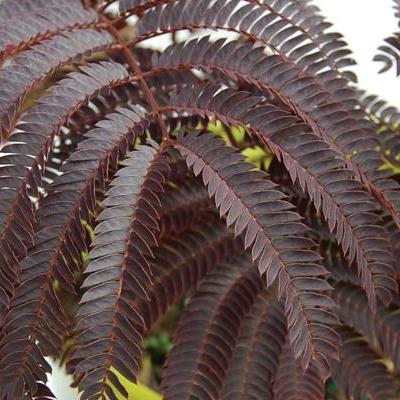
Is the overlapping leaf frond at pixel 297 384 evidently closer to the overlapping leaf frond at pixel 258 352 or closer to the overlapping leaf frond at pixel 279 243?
the overlapping leaf frond at pixel 258 352

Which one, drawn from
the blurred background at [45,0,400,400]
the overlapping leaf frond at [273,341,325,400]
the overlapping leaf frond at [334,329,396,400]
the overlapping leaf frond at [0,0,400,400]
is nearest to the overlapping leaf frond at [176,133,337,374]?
the overlapping leaf frond at [0,0,400,400]

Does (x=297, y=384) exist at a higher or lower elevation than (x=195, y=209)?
lower

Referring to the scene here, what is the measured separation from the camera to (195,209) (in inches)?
43.6

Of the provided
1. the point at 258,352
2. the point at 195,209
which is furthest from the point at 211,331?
the point at 195,209

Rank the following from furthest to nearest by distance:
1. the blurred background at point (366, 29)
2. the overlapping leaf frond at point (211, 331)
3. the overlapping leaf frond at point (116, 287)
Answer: the blurred background at point (366, 29)
the overlapping leaf frond at point (211, 331)
the overlapping leaf frond at point (116, 287)

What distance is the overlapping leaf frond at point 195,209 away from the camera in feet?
2.48

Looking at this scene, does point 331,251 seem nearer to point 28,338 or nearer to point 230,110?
point 230,110

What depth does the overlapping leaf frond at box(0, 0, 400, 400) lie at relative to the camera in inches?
29.8

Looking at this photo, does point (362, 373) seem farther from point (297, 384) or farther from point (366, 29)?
point (366, 29)

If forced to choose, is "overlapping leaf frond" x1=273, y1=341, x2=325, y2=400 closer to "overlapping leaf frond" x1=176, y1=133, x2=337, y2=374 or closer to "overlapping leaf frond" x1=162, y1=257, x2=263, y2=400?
"overlapping leaf frond" x1=162, y1=257, x2=263, y2=400

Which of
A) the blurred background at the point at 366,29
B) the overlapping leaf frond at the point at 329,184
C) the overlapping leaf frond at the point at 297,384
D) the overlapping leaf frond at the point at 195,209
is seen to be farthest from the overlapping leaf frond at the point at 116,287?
the blurred background at the point at 366,29

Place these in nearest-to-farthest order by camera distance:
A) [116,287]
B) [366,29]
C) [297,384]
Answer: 1. [116,287]
2. [297,384]
3. [366,29]

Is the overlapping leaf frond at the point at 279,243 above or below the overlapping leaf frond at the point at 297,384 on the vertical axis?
above

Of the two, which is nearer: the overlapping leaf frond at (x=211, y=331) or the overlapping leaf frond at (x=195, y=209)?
the overlapping leaf frond at (x=195, y=209)
